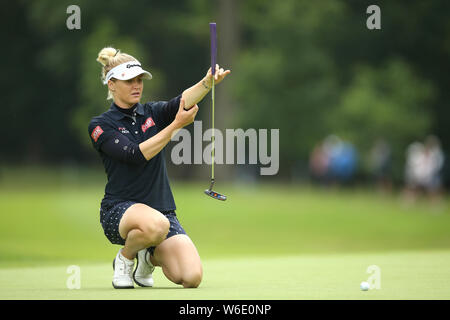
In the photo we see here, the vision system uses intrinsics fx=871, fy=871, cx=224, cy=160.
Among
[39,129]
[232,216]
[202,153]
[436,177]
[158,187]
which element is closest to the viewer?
[158,187]

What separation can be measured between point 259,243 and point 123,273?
12.8 meters

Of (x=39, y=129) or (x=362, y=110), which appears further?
(x=39, y=129)

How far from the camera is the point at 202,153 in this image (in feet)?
99.5

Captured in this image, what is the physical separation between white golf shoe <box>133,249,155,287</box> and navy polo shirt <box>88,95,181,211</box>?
17.4 inches

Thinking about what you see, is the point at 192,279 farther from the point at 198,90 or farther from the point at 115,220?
the point at 198,90

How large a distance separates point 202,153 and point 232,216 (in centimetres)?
778

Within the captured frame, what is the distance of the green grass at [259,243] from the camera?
6805 millimetres

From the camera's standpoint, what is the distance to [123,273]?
7059 millimetres

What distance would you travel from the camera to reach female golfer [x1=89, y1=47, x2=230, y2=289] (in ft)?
22.8

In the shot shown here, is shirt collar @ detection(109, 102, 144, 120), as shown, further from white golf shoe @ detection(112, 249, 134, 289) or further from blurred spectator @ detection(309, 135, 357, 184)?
blurred spectator @ detection(309, 135, 357, 184)

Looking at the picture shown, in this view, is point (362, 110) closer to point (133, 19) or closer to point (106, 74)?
point (133, 19)

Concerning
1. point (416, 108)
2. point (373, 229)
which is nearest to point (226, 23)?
point (416, 108)

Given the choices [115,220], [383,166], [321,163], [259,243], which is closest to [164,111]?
[115,220]
